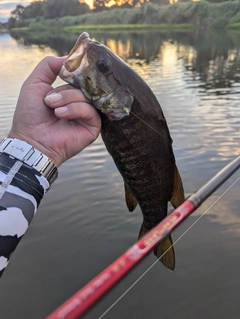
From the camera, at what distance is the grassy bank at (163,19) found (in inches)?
1684

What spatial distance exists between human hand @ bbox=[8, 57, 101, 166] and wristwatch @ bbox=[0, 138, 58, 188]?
0.31 feet

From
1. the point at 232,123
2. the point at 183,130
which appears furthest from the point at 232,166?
the point at 232,123

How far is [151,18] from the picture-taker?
57.0 m

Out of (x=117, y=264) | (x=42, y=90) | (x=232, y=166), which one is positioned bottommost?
(x=232, y=166)

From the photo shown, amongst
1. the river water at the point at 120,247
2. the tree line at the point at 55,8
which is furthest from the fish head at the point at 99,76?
the tree line at the point at 55,8

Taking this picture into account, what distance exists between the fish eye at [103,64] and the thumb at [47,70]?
20 centimetres

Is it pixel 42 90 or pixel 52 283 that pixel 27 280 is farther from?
pixel 42 90

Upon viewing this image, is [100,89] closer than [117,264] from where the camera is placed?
No

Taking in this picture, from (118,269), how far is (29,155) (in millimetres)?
754

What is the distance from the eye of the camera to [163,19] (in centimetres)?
5422

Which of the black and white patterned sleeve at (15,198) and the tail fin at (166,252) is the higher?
the black and white patterned sleeve at (15,198)

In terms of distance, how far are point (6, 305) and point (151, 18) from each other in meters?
58.8

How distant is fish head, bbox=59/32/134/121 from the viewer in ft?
5.60

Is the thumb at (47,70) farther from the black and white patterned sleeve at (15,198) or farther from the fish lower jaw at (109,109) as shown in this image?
the black and white patterned sleeve at (15,198)
